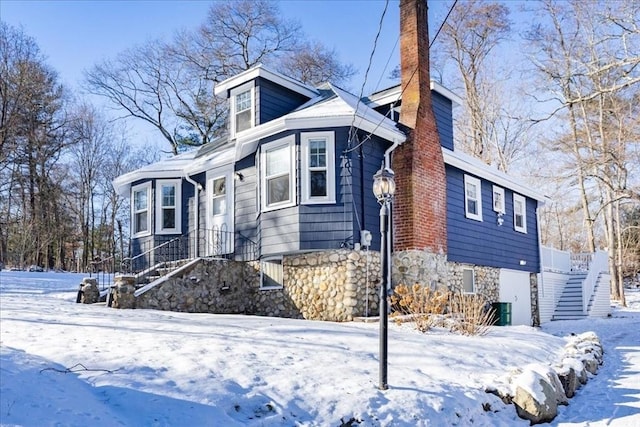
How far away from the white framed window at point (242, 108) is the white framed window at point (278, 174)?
1679 millimetres

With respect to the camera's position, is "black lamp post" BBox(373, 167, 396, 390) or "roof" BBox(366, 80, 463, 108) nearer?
"black lamp post" BBox(373, 167, 396, 390)

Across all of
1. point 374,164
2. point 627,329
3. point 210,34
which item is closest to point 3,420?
point 374,164

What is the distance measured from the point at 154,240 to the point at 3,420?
11.3 m

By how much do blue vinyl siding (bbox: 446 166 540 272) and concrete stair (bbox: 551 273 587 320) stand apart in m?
2.54

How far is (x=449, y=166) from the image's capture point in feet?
44.2

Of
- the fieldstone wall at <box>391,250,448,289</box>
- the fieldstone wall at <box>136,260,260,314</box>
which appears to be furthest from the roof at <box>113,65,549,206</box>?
the fieldstone wall at <box>136,260,260,314</box>

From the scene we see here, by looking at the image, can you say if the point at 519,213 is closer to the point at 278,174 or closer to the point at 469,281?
the point at 469,281

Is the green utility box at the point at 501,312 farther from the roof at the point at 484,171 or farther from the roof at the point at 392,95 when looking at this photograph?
the roof at the point at 392,95

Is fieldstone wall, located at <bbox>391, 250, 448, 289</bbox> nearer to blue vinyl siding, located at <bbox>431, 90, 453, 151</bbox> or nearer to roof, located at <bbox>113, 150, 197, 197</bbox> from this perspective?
blue vinyl siding, located at <bbox>431, 90, 453, 151</bbox>

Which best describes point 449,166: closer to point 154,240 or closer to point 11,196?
point 154,240

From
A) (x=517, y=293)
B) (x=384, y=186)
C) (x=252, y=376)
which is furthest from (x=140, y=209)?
(x=517, y=293)

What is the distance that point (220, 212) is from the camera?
13.7 m

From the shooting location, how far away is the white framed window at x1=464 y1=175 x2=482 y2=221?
1405cm

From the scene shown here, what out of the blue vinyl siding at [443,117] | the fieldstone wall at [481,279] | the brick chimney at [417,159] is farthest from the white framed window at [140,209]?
the fieldstone wall at [481,279]
